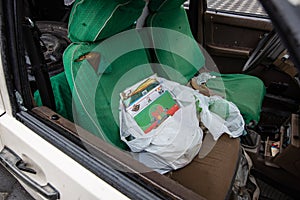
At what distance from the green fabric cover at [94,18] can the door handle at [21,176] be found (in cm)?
58

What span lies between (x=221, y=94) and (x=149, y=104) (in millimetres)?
681

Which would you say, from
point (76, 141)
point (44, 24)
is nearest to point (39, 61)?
point (76, 141)

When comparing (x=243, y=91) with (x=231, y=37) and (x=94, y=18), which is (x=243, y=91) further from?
(x=94, y=18)

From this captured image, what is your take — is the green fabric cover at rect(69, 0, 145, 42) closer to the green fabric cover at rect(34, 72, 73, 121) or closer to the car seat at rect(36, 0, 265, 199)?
the car seat at rect(36, 0, 265, 199)

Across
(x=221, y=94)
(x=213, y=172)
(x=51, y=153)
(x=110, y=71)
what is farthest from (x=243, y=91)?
(x=51, y=153)

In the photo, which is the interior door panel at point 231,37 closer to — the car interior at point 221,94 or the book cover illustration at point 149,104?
the car interior at point 221,94

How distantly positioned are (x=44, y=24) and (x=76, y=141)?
1.62 meters

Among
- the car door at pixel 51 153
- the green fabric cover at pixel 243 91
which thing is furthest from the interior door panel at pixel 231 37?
the car door at pixel 51 153

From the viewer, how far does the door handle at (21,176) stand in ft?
3.44

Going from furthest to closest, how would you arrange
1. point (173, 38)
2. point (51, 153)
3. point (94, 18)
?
point (173, 38) → point (94, 18) → point (51, 153)

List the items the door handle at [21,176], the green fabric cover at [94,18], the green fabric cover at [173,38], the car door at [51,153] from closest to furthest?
the car door at [51,153] < the door handle at [21,176] < the green fabric cover at [94,18] < the green fabric cover at [173,38]

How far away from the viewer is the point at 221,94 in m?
1.96

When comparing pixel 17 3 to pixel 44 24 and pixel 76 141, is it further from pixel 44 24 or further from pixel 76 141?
pixel 44 24

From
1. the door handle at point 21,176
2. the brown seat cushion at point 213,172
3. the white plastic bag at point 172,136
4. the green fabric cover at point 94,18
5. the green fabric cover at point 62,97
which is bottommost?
the brown seat cushion at point 213,172
